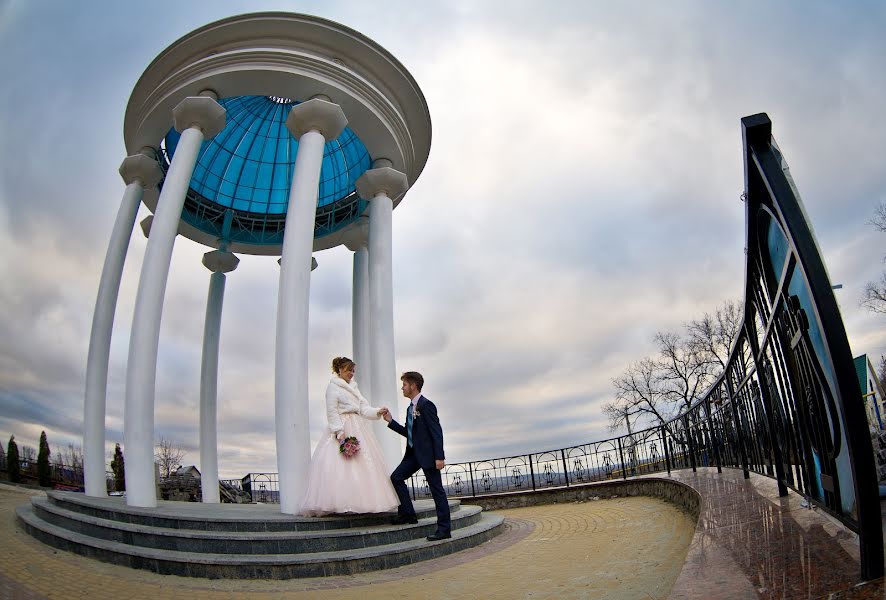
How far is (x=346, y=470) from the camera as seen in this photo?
19.8ft

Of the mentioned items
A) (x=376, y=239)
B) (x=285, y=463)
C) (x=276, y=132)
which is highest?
(x=276, y=132)

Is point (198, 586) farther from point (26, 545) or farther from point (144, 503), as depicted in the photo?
point (144, 503)

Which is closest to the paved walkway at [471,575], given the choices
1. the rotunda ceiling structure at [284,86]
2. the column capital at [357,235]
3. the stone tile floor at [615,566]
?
the stone tile floor at [615,566]

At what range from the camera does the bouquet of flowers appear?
603 centimetres

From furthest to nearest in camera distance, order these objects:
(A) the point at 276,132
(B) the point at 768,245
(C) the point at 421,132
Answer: (A) the point at 276,132 < (C) the point at 421,132 < (B) the point at 768,245

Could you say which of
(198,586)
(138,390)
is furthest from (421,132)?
(198,586)

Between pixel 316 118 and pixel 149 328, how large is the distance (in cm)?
508

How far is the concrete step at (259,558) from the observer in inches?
184

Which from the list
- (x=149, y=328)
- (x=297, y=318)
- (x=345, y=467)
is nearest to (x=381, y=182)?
(x=297, y=318)

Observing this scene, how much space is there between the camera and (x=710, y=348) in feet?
97.6

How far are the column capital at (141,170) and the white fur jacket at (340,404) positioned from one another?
8.46 m

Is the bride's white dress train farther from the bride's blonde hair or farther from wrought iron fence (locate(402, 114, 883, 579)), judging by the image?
wrought iron fence (locate(402, 114, 883, 579))

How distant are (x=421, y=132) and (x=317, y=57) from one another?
3332 millimetres

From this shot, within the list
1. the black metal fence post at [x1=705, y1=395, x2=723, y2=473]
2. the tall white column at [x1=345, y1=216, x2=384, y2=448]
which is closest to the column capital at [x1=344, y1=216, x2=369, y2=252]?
the tall white column at [x1=345, y1=216, x2=384, y2=448]
